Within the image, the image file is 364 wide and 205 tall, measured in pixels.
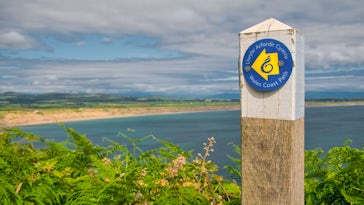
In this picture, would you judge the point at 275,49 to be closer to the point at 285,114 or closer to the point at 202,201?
the point at 285,114

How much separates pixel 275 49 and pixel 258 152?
0.95 meters

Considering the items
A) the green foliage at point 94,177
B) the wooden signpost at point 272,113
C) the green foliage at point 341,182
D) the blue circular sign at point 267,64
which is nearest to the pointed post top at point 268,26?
the wooden signpost at point 272,113

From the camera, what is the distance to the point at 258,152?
10.4 feet

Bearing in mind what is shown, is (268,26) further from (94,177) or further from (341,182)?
(94,177)

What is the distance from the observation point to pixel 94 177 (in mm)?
3670

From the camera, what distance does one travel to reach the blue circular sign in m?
3.03

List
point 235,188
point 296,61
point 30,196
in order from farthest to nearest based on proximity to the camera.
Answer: point 235,188, point 30,196, point 296,61

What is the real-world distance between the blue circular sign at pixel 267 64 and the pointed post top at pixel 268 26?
0.10 m

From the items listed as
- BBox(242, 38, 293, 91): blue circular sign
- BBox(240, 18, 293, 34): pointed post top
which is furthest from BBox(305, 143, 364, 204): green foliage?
BBox(240, 18, 293, 34): pointed post top

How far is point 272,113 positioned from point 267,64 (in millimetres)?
447

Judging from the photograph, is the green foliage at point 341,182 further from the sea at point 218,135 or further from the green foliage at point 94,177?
the sea at point 218,135

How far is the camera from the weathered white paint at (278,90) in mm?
3025

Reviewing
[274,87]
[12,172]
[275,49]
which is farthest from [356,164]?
[12,172]

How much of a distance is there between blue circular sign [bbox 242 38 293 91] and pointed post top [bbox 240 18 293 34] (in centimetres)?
10
